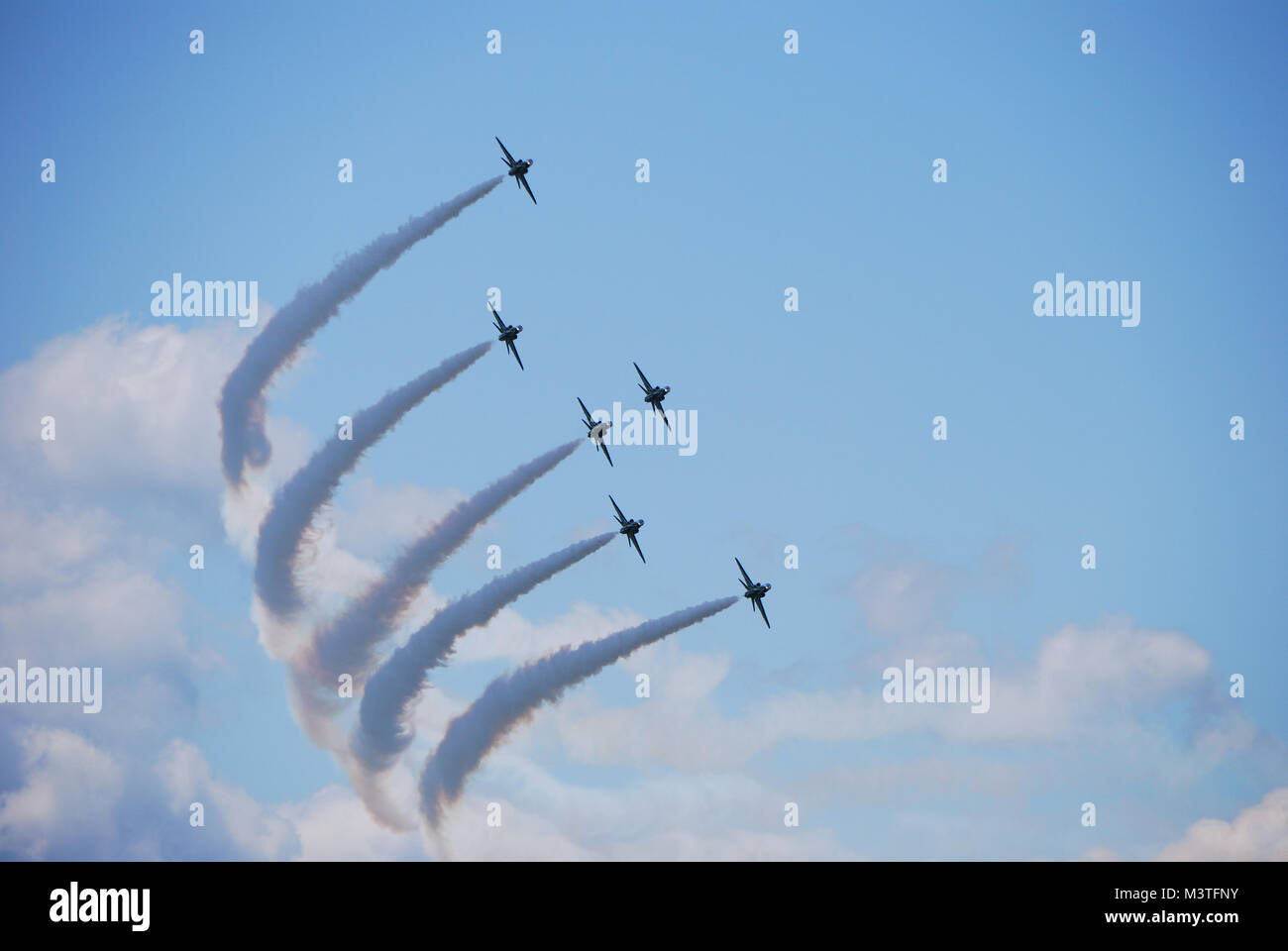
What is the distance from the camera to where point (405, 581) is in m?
114

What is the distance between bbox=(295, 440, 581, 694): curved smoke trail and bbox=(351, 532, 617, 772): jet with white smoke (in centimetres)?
276

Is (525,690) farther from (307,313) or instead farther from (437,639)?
(307,313)

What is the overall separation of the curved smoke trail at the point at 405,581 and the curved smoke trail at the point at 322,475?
456cm

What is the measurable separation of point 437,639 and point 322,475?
424 inches

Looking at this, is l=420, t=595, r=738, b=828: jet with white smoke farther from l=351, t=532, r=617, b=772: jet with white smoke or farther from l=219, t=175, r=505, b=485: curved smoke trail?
l=219, t=175, r=505, b=485: curved smoke trail

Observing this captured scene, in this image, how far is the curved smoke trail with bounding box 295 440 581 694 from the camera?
113m

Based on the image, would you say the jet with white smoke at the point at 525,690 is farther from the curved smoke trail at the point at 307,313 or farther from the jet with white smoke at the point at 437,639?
the curved smoke trail at the point at 307,313

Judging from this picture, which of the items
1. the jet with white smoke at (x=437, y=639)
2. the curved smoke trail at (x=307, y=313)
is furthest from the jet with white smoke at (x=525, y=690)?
the curved smoke trail at (x=307, y=313)
